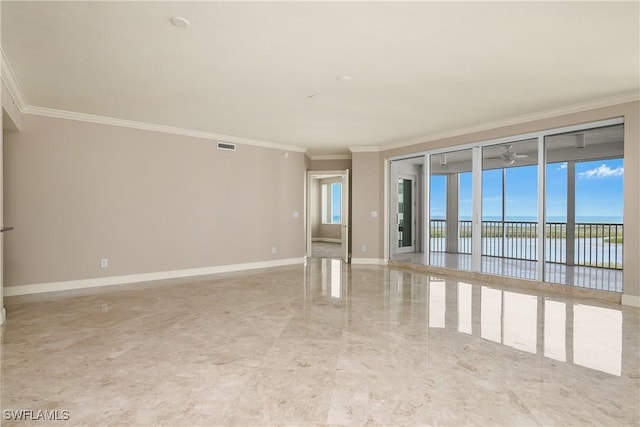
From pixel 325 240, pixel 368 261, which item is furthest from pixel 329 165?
pixel 325 240

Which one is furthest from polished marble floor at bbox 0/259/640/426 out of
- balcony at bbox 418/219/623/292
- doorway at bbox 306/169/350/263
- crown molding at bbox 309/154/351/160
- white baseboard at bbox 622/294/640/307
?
doorway at bbox 306/169/350/263

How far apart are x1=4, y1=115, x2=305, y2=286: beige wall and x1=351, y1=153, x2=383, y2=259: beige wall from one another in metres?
1.73

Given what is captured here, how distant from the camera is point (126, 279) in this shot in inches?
220

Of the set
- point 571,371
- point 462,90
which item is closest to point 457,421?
point 571,371

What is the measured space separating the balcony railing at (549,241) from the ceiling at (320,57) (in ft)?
10.8

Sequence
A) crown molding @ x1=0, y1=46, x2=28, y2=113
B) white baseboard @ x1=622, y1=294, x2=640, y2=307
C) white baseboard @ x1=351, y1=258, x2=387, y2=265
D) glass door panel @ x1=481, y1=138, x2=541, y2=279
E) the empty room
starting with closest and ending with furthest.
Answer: the empty room
crown molding @ x1=0, y1=46, x2=28, y2=113
white baseboard @ x1=622, y1=294, x2=640, y2=307
white baseboard @ x1=351, y1=258, x2=387, y2=265
glass door panel @ x1=481, y1=138, x2=541, y2=279

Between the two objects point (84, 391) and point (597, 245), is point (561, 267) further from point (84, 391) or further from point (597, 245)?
point (84, 391)

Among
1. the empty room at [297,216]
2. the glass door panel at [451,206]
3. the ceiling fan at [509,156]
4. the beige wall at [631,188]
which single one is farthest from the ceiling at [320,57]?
the glass door panel at [451,206]

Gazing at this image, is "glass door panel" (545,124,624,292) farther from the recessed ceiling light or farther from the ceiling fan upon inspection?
the recessed ceiling light

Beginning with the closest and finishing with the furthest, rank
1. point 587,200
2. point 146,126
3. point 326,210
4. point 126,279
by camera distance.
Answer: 1. point 126,279
2. point 146,126
3. point 587,200
4. point 326,210

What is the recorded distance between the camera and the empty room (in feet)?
7.64

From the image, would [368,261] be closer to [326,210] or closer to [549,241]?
[549,241]

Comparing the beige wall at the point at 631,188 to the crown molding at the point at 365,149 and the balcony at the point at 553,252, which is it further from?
the crown molding at the point at 365,149

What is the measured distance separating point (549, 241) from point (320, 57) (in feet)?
25.2
